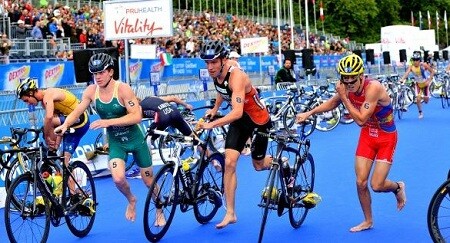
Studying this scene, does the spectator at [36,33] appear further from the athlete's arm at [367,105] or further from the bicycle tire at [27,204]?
the athlete's arm at [367,105]

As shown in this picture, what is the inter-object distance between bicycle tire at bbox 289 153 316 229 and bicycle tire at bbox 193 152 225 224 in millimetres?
915

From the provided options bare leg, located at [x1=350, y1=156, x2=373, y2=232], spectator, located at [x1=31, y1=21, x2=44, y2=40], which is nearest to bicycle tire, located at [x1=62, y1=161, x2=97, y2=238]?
bare leg, located at [x1=350, y1=156, x2=373, y2=232]

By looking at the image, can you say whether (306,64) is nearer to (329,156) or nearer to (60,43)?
(60,43)

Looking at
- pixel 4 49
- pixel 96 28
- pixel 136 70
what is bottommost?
pixel 136 70

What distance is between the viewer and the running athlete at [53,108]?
10266 mm

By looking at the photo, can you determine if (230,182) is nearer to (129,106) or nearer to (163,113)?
(129,106)

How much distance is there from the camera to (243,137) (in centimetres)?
939

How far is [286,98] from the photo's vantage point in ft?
70.4

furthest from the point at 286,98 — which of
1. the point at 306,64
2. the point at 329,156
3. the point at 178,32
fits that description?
the point at 178,32

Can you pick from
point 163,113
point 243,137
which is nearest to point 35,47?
point 163,113

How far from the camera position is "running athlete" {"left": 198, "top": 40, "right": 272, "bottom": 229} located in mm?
9000

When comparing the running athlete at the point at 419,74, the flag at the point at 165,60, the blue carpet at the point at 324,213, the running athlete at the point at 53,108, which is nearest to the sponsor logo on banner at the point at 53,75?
the flag at the point at 165,60

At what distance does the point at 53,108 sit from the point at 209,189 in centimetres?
224

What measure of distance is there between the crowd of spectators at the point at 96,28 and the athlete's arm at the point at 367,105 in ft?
53.3
